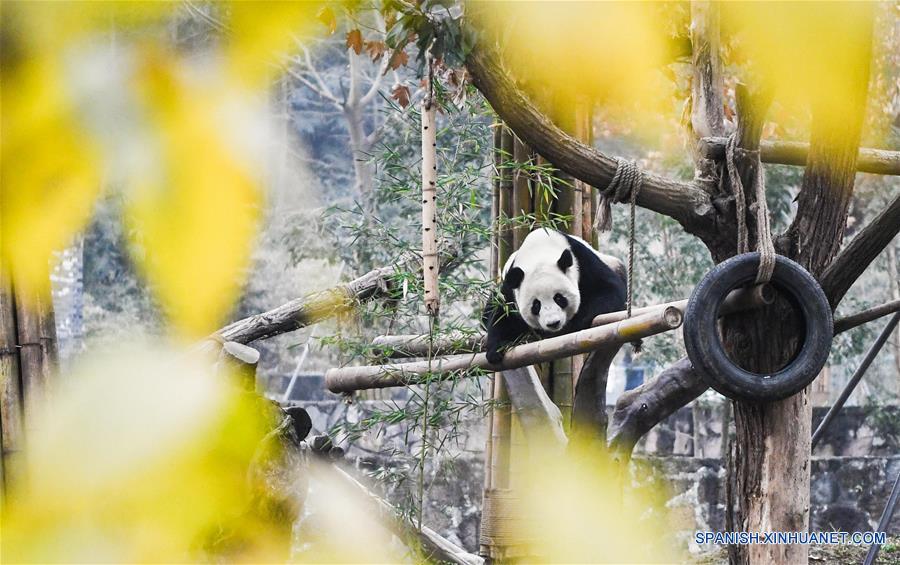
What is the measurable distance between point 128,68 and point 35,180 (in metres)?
0.27

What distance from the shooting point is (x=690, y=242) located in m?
5.75

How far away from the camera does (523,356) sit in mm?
2623

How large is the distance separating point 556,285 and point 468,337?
59 cm

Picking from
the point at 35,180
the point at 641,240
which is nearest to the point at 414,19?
the point at 35,180

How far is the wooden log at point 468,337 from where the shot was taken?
226 cm

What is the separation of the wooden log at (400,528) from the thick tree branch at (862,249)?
133cm

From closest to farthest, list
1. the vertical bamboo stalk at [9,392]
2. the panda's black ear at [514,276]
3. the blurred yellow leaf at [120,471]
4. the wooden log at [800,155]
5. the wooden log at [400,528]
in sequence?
the blurred yellow leaf at [120,471] → the vertical bamboo stalk at [9,392] → the wooden log at [800,155] → the wooden log at [400,528] → the panda's black ear at [514,276]

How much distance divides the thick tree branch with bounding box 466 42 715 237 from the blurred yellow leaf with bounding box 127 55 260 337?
0.76 m

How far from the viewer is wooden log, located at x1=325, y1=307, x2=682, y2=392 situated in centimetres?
218

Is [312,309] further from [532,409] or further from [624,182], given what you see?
[624,182]

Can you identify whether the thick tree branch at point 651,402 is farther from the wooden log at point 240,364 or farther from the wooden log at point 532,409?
the wooden log at point 240,364

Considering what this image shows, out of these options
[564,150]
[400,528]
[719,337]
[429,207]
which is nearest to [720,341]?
[719,337]

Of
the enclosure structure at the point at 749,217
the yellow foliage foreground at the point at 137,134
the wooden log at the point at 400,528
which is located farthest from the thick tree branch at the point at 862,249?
the yellow foliage foreground at the point at 137,134

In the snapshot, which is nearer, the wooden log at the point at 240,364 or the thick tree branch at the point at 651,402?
the wooden log at the point at 240,364
